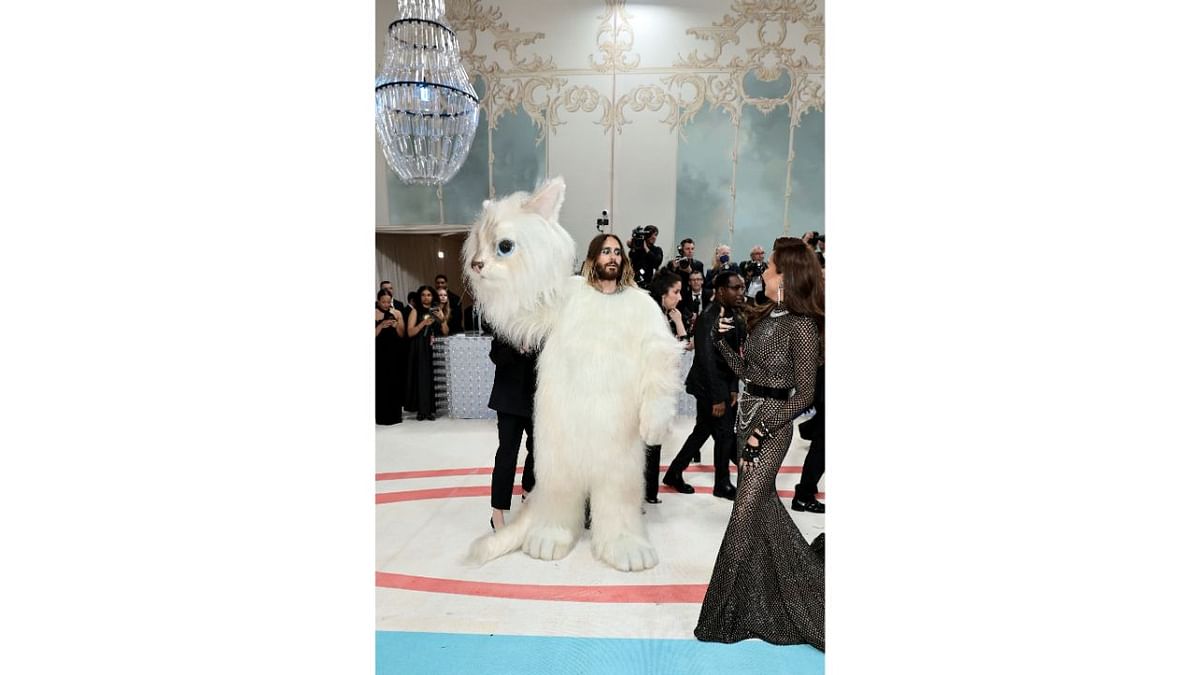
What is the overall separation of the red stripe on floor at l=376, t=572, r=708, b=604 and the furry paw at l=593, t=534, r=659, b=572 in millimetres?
145

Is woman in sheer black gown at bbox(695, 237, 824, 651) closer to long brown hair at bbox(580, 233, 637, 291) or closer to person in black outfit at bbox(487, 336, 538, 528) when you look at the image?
long brown hair at bbox(580, 233, 637, 291)

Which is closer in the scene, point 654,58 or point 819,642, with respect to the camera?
point 819,642

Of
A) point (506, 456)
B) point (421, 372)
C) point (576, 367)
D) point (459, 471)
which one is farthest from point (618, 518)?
point (421, 372)

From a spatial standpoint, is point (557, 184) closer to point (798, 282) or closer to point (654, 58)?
point (798, 282)

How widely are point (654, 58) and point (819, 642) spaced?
7.88 meters

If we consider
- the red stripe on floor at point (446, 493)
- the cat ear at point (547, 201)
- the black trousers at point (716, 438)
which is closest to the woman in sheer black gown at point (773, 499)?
the cat ear at point (547, 201)

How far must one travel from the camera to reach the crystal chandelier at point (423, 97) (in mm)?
5473

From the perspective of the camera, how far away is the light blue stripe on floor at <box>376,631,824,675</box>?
201 cm

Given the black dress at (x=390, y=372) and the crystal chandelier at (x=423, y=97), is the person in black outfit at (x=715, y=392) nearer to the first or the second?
the crystal chandelier at (x=423, y=97)

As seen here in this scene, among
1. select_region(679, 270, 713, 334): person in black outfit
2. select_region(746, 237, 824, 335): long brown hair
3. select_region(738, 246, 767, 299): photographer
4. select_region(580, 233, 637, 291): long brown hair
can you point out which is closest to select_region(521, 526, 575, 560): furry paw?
select_region(580, 233, 637, 291): long brown hair

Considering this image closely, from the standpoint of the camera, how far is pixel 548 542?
9.75ft
